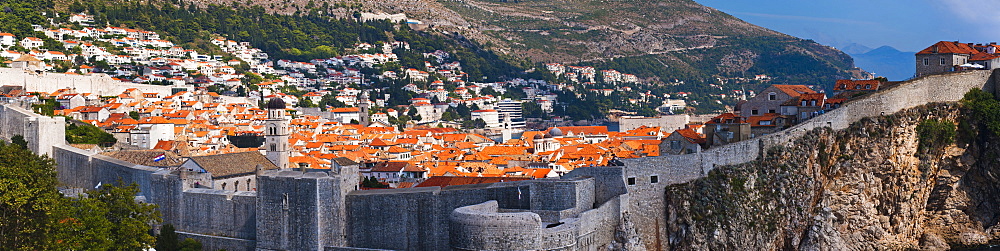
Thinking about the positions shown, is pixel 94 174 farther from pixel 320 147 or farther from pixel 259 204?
pixel 320 147

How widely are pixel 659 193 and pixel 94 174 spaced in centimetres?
1792

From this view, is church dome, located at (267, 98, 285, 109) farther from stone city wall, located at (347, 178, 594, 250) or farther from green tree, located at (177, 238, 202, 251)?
stone city wall, located at (347, 178, 594, 250)

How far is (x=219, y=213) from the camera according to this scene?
89.0 feet

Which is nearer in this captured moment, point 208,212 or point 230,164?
point 208,212

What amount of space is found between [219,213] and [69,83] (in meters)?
43.2

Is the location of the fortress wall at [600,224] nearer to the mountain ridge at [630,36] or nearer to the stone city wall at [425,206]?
the stone city wall at [425,206]

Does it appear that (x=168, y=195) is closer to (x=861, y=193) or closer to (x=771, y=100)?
(x=861, y=193)

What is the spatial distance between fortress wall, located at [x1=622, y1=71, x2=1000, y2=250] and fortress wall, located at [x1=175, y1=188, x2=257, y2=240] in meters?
9.24

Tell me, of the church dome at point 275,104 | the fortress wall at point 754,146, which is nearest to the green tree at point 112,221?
the fortress wall at point 754,146

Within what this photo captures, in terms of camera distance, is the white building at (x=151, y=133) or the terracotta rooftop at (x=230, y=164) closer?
the terracotta rooftop at (x=230, y=164)

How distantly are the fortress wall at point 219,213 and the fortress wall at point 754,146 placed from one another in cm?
924

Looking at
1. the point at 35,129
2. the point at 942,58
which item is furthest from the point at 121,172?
the point at 942,58

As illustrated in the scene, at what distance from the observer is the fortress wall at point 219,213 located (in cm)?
2650

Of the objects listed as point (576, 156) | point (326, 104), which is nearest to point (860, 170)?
point (576, 156)
